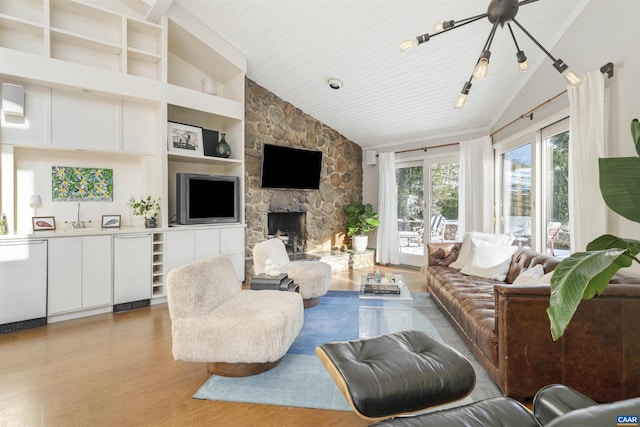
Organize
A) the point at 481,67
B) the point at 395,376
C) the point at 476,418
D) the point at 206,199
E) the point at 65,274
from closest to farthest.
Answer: the point at 476,418 < the point at 395,376 < the point at 481,67 < the point at 65,274 < the point at 206,199

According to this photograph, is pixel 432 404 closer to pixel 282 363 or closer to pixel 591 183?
pixel 282 363

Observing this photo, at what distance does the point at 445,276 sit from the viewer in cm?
349

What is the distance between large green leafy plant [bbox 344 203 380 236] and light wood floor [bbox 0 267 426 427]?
3.87 meters

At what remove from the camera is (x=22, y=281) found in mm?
2957

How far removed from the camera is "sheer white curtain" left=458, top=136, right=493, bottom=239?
486cm

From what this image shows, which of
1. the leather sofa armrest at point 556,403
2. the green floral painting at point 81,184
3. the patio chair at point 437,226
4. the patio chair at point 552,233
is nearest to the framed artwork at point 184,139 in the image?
the green floral painting at point 81,184

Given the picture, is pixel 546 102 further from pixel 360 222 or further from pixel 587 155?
pixel 360 222

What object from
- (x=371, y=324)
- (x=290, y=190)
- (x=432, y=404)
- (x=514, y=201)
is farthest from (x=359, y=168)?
(x=432, y=404)

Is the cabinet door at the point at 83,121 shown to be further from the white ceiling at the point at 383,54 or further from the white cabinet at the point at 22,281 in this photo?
the white ceiling at the point at 383,54

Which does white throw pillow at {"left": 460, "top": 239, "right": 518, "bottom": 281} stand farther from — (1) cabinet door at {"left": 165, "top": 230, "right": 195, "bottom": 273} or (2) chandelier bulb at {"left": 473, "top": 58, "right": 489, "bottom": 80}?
(1) cabinet door at {"left": 165, "top": 230, "right": 195, "bottom": 273}

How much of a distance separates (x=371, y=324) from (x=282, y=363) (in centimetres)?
79

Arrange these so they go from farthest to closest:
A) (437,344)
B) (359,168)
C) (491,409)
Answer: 1. (359,168)
2. (437,344)
3. (491,409)

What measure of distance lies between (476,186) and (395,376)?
427cm

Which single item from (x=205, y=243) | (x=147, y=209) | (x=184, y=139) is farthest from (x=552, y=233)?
(x=147, y=209)
